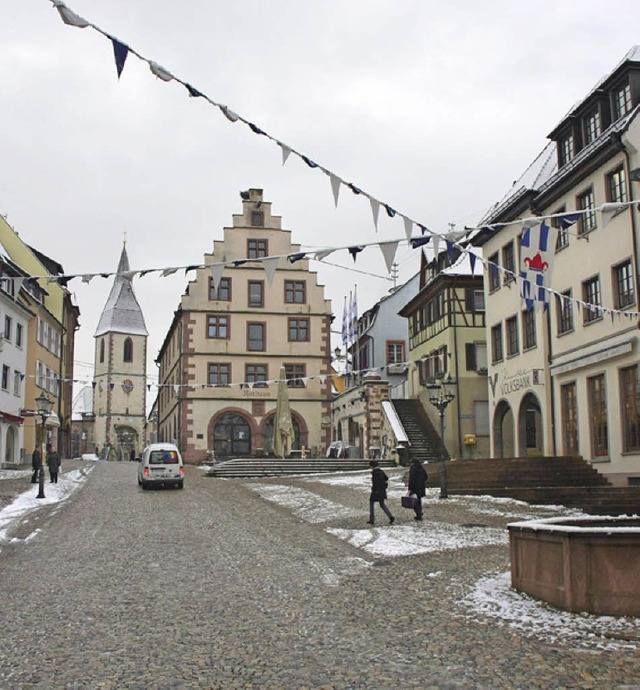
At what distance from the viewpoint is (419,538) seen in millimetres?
15172

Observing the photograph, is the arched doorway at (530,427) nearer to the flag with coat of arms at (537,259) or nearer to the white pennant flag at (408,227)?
the flag with coat of arms at (537,259)

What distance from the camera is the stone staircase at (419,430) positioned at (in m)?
37.7

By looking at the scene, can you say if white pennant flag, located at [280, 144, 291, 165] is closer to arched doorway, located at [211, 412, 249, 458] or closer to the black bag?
the black bag

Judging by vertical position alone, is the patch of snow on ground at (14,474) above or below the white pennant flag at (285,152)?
below

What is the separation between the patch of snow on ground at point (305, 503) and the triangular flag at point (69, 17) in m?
12.1

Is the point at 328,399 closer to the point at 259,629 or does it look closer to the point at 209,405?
the point at 209,405

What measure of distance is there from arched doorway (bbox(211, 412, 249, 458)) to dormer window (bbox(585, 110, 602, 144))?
29429mm

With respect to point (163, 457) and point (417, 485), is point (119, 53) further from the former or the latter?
point (163, 457)

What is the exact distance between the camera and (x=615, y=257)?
2284 cm

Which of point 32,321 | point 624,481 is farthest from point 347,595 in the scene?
point 32,321

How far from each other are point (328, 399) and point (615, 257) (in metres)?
29.9

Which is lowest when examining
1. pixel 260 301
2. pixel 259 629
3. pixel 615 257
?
pixel 259 629

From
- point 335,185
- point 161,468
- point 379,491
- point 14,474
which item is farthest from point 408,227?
point 14,474

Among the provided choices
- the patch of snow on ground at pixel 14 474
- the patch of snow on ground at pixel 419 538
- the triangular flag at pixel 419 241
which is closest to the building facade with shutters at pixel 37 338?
the patch of snow on ground at pixel 14 474
